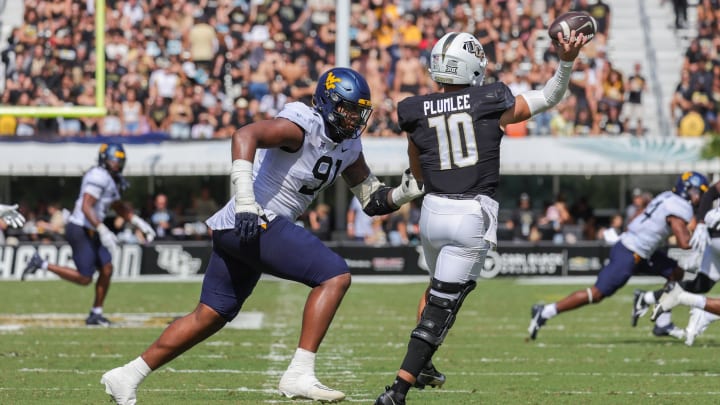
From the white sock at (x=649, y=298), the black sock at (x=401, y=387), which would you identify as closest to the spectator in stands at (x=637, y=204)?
the white sock at (x=649, y=298)

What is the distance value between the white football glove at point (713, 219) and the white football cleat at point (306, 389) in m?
4.48

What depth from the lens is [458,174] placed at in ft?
18.8

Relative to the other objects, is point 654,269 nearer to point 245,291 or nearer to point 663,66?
point 245,291

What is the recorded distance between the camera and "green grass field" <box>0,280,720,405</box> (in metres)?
6.83

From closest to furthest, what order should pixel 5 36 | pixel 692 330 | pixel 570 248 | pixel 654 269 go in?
1. pixel 692 330
2. pixel 654 269
3. pixel 570 248
4. pixel 5 36

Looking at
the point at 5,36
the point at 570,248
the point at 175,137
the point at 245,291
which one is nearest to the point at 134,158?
the point at 175,137

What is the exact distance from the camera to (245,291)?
5832mm

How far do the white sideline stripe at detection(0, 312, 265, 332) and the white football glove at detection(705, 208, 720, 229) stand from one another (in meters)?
3.90

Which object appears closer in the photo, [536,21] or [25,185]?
[25,185]

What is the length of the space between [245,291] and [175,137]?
563 inches

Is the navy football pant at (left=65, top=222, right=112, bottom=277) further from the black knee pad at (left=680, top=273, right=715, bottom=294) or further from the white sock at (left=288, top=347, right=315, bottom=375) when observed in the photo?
the white sock at (left=288, top=347, right=315, bottom=375)

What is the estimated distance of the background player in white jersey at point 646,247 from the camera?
1009 centimetres

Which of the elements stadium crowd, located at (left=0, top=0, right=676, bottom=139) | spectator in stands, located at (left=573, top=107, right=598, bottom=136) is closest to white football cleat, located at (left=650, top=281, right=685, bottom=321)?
stadium crowd, located at (left=0, top=0, right=676, bottom=139)

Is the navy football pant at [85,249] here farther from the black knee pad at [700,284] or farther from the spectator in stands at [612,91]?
the spectator in stands at [612,91]
